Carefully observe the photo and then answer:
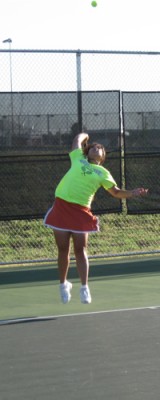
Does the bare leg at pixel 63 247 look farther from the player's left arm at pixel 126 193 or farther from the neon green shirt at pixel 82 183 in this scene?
the player's left arm at pixel 126 193

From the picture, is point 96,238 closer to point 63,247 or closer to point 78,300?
point 78,300

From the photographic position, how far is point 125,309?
920 centimetres

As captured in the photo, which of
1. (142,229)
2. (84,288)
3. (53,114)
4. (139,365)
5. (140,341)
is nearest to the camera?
(139,365)

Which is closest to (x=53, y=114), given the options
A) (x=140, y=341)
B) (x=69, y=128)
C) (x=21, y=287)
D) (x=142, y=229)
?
(x=69, y=128)

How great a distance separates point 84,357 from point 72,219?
2237 mm

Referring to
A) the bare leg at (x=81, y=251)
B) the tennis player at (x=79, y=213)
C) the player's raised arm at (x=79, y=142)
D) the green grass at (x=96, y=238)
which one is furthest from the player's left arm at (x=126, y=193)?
the green grass at (x=96, y=238)

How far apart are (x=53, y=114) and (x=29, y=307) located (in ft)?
11.6

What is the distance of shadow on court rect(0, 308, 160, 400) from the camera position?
6023mm

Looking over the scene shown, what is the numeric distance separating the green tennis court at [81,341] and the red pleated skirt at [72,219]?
798 mm

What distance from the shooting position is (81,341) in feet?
24.9

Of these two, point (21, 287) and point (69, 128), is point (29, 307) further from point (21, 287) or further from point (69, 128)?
point (69, 128)

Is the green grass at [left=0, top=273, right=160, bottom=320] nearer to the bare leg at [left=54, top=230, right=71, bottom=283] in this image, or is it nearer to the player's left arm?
the bare leg at [left=54, top=230, right=71, bottom=283]

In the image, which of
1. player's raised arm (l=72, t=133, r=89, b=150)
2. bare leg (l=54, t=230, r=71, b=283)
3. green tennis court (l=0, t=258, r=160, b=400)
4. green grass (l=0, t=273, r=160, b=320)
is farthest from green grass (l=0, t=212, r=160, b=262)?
bare leg (l=54, t=230, r=71, b=283)

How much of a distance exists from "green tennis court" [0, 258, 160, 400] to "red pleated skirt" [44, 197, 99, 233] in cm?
80
